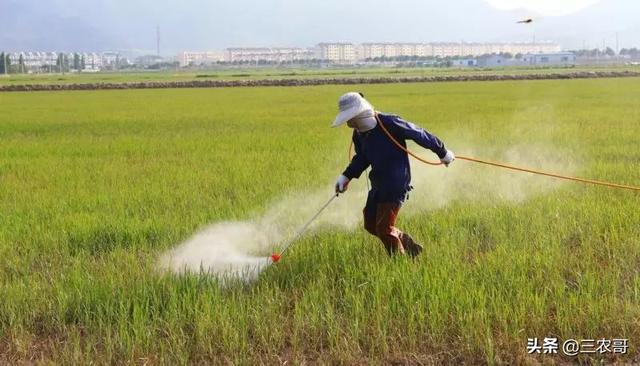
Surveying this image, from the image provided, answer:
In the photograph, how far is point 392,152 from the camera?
4309 mm

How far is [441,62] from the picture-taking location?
3871 inches

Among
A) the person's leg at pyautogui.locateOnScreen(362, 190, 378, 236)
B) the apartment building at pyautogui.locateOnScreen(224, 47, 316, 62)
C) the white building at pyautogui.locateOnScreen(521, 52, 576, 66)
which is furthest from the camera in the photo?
the apartment building at pyautogui.locateOnScreen(224, 47, 316, 62)

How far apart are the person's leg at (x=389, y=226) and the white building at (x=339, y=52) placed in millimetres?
161112

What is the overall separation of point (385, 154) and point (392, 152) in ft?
0.16

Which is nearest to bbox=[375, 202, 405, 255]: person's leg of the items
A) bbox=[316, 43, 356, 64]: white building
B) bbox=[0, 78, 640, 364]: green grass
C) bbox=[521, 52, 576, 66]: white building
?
bbox=[0, 78, 640, 364]: green grass

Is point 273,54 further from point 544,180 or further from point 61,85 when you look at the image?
point 544,180

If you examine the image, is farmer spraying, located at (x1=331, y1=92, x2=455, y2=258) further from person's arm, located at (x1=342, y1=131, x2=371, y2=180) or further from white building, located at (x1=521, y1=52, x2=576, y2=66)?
white building, located at (x1=521, y1=52, x2=576, y2=66)

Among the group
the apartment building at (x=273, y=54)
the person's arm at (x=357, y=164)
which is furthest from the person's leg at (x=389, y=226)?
the apartment building at (x=273, y=54)

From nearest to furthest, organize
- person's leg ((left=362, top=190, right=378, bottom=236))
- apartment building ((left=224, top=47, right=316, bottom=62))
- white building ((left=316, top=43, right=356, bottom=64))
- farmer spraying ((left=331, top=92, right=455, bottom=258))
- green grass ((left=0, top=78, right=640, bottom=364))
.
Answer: green grass ((left=0, top=78, right=640, bottom=364)), farmer spraying ((left=331, top=92, right=455, bottom=258)), person's leg ((left=362, top=190, right=378, bottom=236)), white building ((left=316, top=43, right=356, bottom=64)), apartment building ((left=224, top=47, right=316, bottom=62))

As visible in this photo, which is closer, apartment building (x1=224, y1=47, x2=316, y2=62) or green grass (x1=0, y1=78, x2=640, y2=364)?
green grass (x1=0, y1=78, x2=640, y2=364)

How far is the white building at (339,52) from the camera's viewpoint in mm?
164000

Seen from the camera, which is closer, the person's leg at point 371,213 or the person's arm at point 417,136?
the person's arm at point 417,136

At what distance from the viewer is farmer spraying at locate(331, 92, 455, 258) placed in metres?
4.22

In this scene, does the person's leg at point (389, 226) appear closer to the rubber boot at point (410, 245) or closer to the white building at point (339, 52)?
the rubber boot at point (410, 245)
